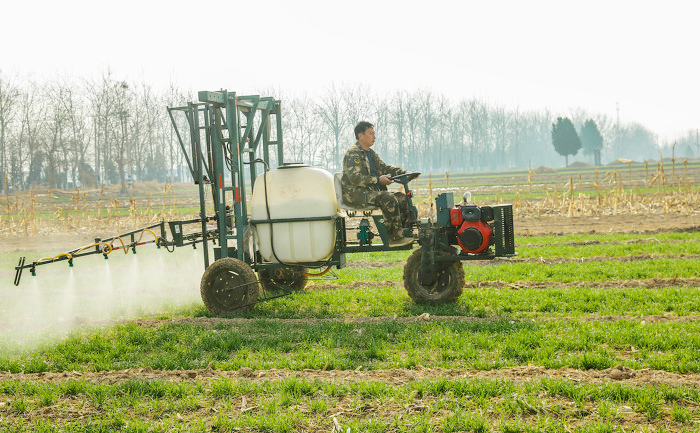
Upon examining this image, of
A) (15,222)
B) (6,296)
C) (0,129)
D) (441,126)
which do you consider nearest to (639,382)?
(6,296)

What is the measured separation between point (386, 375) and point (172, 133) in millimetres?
80452

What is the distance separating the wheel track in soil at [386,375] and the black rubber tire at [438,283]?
9.21 feet

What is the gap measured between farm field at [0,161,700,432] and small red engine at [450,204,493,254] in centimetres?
84

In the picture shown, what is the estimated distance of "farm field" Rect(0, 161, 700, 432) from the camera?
462cm

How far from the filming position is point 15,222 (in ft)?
75.4

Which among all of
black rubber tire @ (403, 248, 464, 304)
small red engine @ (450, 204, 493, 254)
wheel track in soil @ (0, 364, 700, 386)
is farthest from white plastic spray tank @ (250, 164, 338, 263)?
wheel track in soil @ (0, 364, 700, 386)

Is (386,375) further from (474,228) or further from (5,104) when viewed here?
(5,104)

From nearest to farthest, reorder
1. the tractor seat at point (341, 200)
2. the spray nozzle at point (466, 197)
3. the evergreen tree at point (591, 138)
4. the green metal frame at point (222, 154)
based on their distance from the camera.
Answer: the spray nozzle at point (466, 197)
the tractor seat at point (341, 200)
the green metal frame at point (222, 154)
the evergreen tree at point (591, 138)

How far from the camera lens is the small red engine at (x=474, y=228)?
8.26 meters

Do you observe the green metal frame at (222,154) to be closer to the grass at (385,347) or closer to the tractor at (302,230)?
the tractor at (302,230)

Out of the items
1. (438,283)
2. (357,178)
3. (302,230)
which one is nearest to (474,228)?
(438,283)

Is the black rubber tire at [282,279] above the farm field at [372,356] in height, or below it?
above

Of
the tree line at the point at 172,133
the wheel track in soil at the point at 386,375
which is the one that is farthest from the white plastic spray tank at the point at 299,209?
the tree line at the point at 172,133

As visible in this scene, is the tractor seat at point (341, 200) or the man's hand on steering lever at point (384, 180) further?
the tractor seat at point (341, 200)
